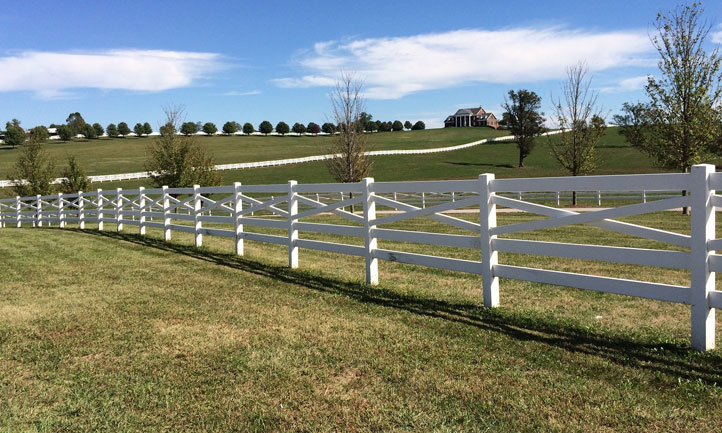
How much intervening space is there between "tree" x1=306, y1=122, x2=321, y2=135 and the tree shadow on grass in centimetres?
16624

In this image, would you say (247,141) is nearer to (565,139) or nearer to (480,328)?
(565,139)

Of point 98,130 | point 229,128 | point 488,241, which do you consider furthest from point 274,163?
point 98,130

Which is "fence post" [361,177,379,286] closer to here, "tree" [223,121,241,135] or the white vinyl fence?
the white vinyl fence

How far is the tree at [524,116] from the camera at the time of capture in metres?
67.3

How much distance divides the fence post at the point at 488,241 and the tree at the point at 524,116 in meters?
62.3

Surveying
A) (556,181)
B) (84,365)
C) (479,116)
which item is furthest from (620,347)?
(479,116)

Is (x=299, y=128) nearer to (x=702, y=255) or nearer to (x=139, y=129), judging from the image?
(x=139, y=129)

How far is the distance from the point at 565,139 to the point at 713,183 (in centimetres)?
3453

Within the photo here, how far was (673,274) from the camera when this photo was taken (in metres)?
9.79

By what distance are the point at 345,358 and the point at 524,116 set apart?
67.2 m

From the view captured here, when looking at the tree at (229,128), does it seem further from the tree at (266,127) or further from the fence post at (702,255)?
the fence post at (702,255)

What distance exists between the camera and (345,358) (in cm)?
537

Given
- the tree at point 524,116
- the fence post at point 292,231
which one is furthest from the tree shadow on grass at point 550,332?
the tree at point 524,116

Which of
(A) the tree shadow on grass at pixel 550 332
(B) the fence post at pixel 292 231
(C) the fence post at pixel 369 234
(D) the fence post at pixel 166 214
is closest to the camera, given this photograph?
(A) the tree shadow on grass at pixel 550 332
